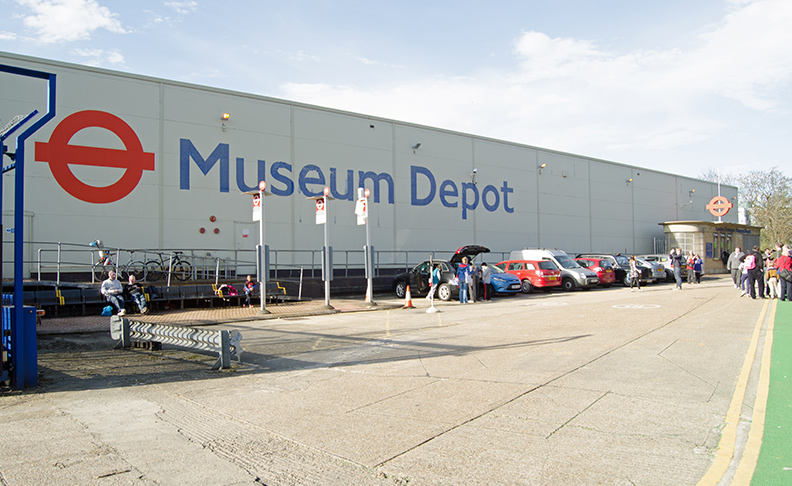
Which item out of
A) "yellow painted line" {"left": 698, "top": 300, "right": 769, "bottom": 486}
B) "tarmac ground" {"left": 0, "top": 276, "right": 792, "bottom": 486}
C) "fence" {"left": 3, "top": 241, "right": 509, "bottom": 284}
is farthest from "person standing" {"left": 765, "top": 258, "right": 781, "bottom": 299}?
"yellow painted line" {"left": 698, "top": 300, "right": 769, "bottom": 486}

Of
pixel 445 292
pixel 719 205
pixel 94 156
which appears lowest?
pixel 445 292

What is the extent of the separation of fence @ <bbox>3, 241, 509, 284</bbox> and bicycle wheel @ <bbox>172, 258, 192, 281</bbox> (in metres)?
0.04

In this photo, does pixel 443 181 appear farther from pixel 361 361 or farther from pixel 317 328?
pixel 361 361

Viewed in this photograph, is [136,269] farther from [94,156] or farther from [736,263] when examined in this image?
[736,263]

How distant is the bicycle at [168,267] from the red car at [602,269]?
59.1 feet

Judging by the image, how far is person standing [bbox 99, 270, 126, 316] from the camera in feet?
46.8

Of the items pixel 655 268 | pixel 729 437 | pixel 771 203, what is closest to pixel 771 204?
pixel 771 203

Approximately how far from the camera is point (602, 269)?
26219mm

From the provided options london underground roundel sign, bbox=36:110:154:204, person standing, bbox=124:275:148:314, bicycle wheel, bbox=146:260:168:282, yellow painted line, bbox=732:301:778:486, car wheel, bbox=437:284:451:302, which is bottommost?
yellow painted line, bbox=732:301:778:486

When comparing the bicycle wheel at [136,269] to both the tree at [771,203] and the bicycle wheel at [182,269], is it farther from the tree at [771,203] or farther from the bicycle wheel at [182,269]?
the tree at [771,203]

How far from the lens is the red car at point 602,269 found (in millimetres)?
26062

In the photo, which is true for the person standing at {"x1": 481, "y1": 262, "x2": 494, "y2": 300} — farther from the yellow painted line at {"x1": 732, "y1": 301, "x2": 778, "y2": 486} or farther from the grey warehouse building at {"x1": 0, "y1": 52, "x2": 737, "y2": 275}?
the yellow painted line at {"x1": 732, "y1": 301, "x2": 778, "y2": 486}

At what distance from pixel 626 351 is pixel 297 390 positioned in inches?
211

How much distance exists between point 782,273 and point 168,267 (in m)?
19.9
